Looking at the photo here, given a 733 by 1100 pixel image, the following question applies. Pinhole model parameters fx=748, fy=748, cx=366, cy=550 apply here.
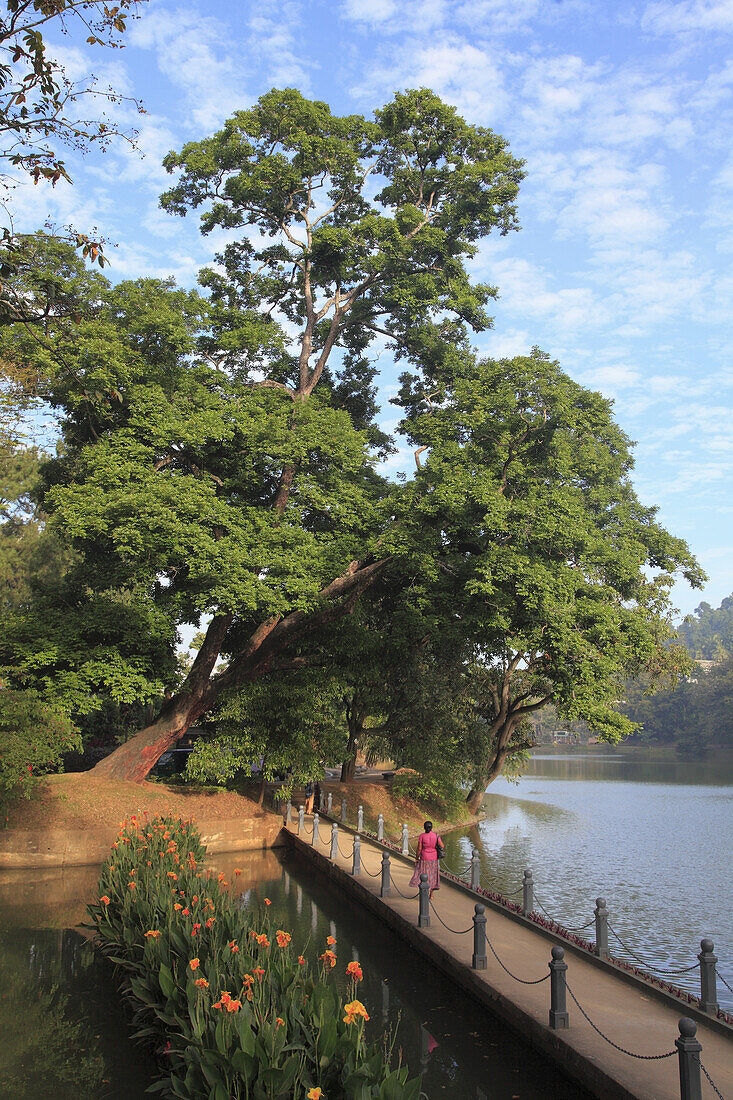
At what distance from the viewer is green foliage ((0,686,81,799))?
53.3 ft

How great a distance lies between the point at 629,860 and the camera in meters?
22.2

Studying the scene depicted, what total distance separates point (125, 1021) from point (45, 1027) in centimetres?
Result: 90

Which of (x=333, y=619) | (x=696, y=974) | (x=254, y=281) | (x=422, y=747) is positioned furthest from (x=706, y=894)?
(x=254, y=281)

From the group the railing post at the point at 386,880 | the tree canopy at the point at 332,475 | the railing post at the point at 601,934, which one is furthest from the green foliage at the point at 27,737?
the railing post at the point at 601,934

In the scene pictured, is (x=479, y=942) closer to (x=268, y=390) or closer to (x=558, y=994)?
(x=558, y=994)

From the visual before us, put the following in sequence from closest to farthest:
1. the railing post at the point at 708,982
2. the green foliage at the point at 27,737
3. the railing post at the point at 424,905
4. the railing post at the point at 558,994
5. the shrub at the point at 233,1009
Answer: the shrub at the point at 233,1009 < the railing post at the point at 558,994 < the railing post at the point at 708,982 < the railing post at the point at 424,905 < the green foliage at the point at 27,737

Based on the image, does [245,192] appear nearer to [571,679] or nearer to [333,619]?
[333,619]

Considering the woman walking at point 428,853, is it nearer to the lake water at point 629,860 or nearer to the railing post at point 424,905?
the railing post at point 424,905

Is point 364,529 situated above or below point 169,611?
above

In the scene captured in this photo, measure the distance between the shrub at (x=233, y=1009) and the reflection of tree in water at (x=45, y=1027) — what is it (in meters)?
0.71

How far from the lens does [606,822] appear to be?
30656mm

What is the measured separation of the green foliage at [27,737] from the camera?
53.3ft

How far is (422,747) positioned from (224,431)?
13.2 meters

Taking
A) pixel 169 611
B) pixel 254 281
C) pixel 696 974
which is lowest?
pixel 696 974
